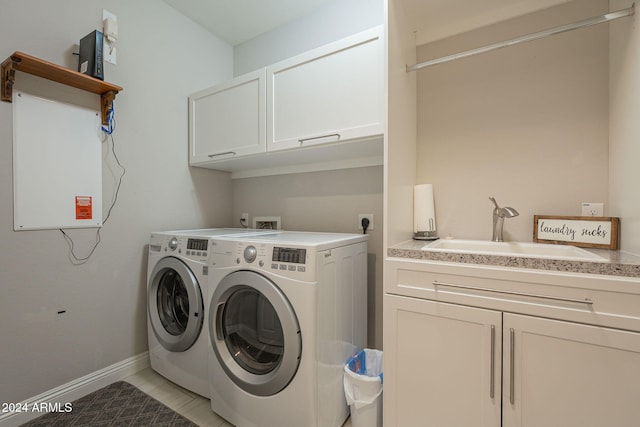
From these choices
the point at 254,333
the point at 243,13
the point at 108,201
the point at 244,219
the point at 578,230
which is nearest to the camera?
the point at 578,230

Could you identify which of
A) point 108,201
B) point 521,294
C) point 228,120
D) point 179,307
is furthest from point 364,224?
point 108,201

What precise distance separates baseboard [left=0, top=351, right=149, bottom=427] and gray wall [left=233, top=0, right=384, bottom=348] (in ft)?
4.50

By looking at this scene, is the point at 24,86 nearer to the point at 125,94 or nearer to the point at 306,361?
the point at 125,94

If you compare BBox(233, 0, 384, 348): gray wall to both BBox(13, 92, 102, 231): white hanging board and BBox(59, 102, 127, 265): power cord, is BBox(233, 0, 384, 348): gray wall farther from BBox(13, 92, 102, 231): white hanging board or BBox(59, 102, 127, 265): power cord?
BBox(13, 92, 102, 231): white hanging board

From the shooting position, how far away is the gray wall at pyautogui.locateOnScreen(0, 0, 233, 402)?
1.45 metres

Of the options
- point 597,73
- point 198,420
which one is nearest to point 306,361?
point 198,420

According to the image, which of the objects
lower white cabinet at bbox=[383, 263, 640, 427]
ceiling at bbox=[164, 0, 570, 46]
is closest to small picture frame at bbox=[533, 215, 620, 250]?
lower white cabinet at bbox=[383, 263, 640, 427]

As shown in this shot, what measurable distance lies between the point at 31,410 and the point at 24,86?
172 cm

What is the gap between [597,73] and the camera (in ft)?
4.21

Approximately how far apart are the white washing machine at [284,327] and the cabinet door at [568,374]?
0.71m

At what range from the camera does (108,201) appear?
1805 mm

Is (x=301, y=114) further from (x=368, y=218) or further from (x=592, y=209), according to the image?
(x=592, y=209)

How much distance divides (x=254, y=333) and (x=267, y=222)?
3.51 feet

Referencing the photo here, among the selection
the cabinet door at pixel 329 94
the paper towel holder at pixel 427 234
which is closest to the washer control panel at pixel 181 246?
the cabinet door at pixel 329 94
